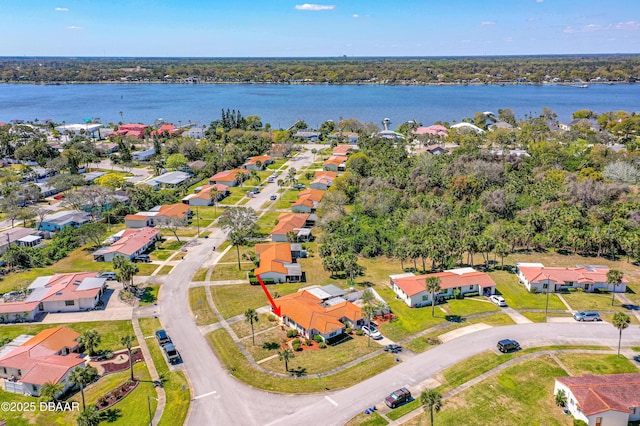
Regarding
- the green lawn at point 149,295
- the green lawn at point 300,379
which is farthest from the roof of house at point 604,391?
the green lawn at point 149,295

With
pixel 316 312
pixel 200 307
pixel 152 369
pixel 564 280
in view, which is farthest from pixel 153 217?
pixel 564 280

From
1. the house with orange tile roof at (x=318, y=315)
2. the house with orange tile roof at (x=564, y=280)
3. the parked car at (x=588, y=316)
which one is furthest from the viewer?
the house with orange tile roof at (x=564, y=280)

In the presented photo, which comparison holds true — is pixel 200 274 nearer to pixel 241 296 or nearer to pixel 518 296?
pixel 241 296

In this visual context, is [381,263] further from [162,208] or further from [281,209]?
[162,208]

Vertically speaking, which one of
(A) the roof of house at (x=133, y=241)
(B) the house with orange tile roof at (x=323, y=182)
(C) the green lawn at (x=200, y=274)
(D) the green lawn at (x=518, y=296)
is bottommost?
(C) the green lawn at (x=200, y=274)

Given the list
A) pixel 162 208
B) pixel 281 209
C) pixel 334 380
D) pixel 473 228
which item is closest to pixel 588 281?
pixel 473 228

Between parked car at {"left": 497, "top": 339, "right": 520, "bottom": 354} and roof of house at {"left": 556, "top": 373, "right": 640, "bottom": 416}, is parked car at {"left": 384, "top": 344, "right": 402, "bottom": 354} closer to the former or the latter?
parked car at {"left": 497, "top": 339, "right": 520, "bottom": 354}

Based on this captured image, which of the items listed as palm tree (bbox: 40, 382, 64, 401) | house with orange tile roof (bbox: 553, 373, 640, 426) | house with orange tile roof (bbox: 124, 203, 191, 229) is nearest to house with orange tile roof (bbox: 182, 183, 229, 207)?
house with orange tile roof (bbox: 124, 203, 191, 229)

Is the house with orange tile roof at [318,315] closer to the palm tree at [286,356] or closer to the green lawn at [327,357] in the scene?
the green lawn at [327,357]
